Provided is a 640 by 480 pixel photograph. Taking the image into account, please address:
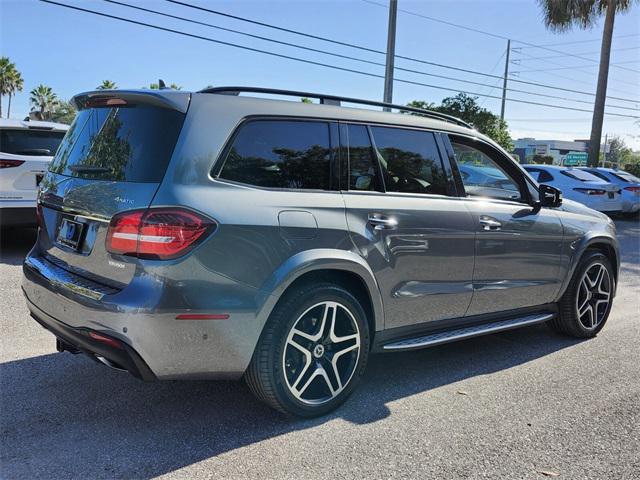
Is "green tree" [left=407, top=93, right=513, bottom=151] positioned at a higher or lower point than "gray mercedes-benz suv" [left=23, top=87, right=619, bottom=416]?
higher

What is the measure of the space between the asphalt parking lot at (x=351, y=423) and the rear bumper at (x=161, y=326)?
0.45 meters

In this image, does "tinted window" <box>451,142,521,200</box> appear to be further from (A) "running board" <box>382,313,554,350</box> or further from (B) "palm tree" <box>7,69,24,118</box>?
(B) "palm tree" <box>7,69,24,118</box>

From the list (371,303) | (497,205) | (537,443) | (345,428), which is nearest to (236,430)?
(345,428)

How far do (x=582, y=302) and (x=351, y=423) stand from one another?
2.88 m

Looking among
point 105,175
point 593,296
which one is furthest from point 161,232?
point 593,296

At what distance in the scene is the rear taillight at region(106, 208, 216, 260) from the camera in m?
2.74

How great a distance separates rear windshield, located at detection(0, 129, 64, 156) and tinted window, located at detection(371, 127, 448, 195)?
5379 millimetres

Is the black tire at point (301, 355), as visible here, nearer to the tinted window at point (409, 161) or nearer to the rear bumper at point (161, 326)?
the rear bumper at point (161, 326)

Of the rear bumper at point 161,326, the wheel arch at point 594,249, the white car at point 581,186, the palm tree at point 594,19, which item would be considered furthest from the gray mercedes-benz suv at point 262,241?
the palm tree at point 594,19

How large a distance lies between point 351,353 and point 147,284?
4.41ft

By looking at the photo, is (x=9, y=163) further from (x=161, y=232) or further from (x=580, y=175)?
(x=580, y=175)

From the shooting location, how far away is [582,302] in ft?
16.8

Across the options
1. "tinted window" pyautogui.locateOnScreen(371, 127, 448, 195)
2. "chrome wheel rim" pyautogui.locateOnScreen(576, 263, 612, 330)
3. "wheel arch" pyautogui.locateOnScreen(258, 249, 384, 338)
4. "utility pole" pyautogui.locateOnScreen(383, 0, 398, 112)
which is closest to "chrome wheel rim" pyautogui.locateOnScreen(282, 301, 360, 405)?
"wheel arch" pyautogui.locateOnScreen(258, 249, 384, 338)

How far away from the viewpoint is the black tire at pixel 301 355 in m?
3.06
